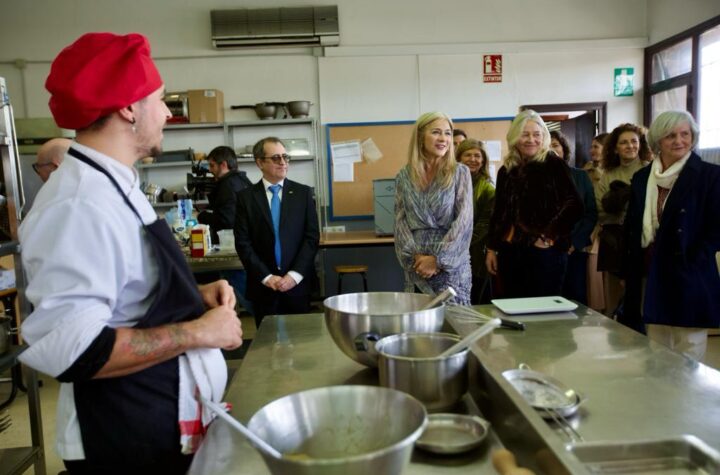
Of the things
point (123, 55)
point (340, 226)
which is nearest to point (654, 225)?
point (123, 55)

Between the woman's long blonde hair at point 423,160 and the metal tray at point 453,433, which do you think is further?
the woman's long blonde hair at point 423,160

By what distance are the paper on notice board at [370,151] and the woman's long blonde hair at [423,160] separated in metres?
3.12

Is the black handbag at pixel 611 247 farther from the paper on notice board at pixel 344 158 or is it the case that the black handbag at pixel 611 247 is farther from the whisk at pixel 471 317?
the paper on notice board at pixel 344 158

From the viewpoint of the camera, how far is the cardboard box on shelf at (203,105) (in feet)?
17.2

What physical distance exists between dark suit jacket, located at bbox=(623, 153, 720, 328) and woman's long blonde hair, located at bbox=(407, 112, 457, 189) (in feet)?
3.00

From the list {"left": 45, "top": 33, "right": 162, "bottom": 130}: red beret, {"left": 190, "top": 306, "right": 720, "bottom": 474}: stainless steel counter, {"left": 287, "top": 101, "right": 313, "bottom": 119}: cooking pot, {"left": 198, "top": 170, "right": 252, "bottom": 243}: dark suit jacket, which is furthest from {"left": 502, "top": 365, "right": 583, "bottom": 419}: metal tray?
{"left": 287, "top": 101, "right": 313, "bottom": 119}: cooking pot

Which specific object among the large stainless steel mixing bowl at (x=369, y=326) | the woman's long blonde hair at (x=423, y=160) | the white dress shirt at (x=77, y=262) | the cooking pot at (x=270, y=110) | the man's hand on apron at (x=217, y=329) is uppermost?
the cooking pot at (x=270, y=110)

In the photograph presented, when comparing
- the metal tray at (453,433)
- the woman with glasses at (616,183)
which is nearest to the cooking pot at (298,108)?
the woman with glasses at (616,183)

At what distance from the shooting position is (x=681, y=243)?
7.03 ft

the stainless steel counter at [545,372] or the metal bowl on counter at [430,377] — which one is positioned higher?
the metal bowl on counter at [430,377]

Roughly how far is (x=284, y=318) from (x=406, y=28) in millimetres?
4547

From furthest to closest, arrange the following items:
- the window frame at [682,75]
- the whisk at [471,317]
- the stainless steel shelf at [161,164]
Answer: the stainless steel shelf at [161,164] → the window frame at [682,75] → the whisk at [471,317]

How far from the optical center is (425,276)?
7.53ft

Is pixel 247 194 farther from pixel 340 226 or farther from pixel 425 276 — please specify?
pixel 340 226
